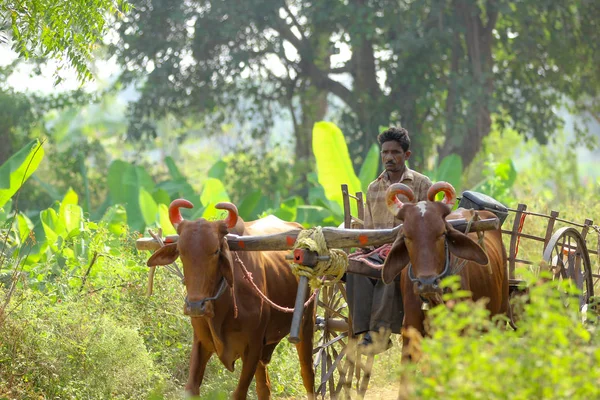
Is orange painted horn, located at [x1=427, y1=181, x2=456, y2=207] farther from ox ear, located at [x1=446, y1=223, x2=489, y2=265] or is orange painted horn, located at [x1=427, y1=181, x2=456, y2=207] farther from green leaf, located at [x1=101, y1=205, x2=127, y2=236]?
green leaf, located at [x1=101, y1=205, x2=127, y2=236]

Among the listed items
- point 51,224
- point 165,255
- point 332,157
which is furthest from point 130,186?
point 165,255

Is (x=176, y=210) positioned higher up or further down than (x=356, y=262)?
higher up

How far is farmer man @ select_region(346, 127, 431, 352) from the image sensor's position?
6176 mm

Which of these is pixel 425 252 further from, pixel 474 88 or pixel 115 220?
pixel 474 88

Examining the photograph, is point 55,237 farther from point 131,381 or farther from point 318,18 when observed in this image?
point 318,18

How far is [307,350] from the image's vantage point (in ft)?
23.8

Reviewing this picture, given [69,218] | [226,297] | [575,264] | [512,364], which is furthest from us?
[69,218]

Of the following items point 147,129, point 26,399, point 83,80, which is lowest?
point 26,399

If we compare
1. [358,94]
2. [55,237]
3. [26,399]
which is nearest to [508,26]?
[358,94]

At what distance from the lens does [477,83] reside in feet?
56.6

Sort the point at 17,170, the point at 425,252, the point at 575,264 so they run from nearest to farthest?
the point at 425,252, the point at 575,264, the point at 17,170

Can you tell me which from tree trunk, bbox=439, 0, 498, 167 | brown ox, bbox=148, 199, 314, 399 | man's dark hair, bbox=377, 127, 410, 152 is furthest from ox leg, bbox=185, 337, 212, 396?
tree trunk, bbox=439, 0, 498, 167

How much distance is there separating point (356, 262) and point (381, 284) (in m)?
0.23

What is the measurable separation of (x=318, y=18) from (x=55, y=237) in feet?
29.8
